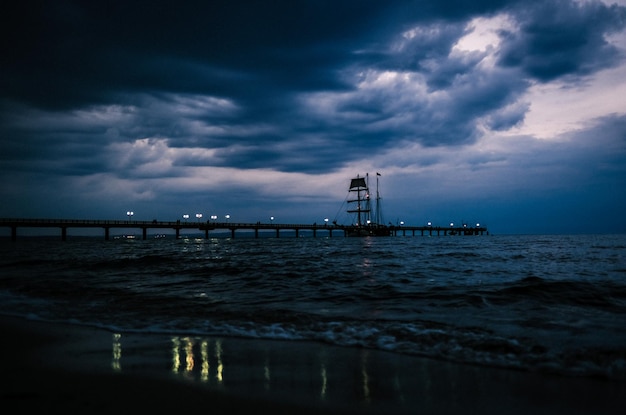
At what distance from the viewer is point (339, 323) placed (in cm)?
600

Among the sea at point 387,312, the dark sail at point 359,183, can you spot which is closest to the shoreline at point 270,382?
the sea at point 387,312

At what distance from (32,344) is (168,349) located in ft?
5.68

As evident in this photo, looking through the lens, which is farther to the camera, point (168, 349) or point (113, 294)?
point (113, 294)

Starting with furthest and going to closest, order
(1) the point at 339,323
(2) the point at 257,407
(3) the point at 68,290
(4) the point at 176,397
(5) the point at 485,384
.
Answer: (3) the point at 68,290, (1) the point at 339,323, (5) the point at 485,384, (4) the point at 176,397, (2) the point at 257,407

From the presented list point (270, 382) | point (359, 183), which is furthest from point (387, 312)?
point (359, 183)

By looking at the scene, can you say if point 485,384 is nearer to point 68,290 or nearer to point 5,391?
point 5,391

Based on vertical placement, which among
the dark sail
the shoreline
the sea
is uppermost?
the dark sail

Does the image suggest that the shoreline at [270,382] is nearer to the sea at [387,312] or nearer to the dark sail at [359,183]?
the sea at [387,312]

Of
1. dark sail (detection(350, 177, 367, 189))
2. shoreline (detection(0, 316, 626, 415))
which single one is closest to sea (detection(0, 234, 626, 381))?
shoreline (detection(0, 316, 626, 415))

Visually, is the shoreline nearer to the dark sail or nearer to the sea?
the sea

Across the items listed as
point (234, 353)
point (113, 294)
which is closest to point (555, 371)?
point (234, 353)

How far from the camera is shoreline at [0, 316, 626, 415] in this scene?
2.87 meters

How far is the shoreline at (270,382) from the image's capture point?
2871mm

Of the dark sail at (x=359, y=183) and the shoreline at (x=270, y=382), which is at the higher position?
the dark sail at (x=359, y=183)
